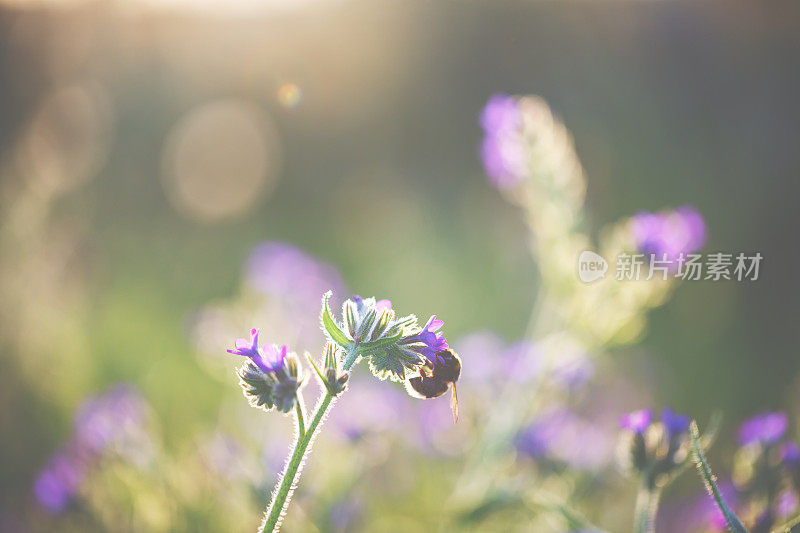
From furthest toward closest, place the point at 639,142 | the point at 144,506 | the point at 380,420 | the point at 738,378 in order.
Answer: the point at 639,142 → the point at 738,378 → the point at 380,420 → the point at 144,506

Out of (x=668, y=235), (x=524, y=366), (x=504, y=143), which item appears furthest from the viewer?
(x=504, y=143)

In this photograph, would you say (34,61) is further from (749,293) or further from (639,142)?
(749,293)

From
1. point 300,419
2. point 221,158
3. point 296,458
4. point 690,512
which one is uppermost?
point 221,158

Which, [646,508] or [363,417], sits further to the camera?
[363,417]

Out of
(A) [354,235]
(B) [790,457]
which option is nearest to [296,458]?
(B) [790,457]

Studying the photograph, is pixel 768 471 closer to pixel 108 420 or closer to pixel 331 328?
pixel 331 328

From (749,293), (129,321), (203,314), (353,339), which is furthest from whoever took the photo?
(749,293)

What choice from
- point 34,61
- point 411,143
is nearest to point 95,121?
point 34,61

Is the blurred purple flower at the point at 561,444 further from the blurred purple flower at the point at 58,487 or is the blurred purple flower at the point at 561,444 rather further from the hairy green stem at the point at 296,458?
the blurred purple flower at the point at 58,487
